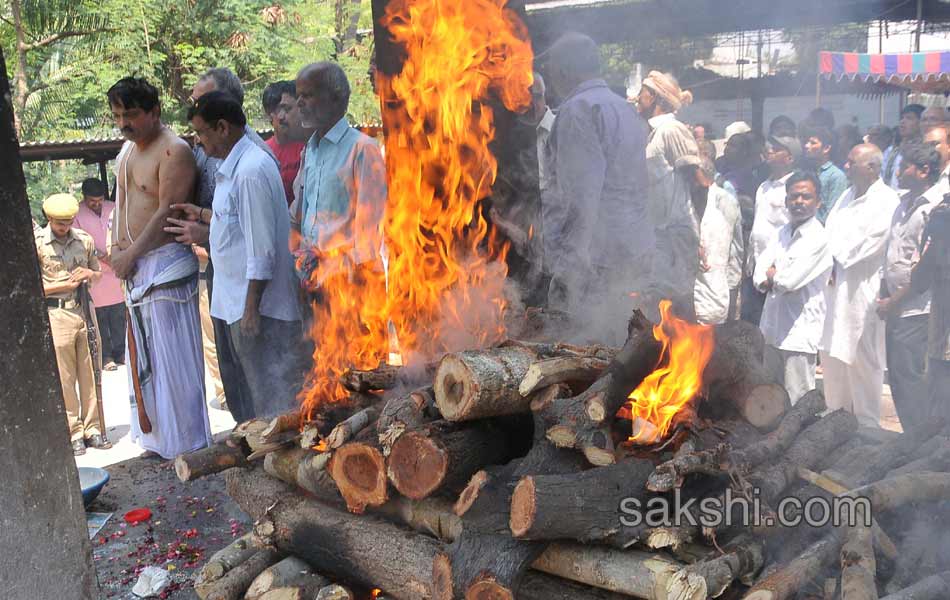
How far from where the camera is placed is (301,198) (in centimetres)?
569

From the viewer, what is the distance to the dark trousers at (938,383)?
16.9ft

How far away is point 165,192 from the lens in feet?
18.7

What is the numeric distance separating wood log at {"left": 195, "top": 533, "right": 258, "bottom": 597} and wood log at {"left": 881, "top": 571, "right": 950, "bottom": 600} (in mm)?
2591

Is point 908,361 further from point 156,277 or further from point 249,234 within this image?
point 156,277

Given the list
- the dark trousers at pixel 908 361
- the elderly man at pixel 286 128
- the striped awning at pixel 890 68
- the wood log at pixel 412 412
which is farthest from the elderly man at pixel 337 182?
the striped awning at pixel 890 68

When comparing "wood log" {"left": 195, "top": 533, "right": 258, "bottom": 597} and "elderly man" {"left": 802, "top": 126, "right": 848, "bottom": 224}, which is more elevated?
"elderly man" {"left": 802, "top": 126, "right": 848, "bottom": 224}

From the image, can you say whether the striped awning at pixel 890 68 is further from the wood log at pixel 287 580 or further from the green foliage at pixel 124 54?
the wood log at pixel 287 580

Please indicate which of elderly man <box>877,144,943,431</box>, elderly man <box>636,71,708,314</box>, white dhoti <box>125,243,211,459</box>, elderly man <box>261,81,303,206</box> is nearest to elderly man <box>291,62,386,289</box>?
white dhoti <box>125,243,211,459</box>

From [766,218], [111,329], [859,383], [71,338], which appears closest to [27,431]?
[71,338]

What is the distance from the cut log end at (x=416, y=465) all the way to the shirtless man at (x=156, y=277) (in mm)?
3243

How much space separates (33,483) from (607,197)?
386 cm

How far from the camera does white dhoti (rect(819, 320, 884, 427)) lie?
673cm

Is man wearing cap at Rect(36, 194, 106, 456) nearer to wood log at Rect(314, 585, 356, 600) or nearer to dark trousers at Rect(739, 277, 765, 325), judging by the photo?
Answer: wood log at Rect(314, 585, 356, 600)

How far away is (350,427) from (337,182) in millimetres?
2360
